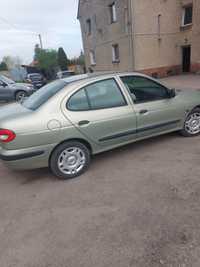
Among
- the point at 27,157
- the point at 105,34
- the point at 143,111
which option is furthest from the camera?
the point at 105,34

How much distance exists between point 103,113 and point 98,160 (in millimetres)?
986

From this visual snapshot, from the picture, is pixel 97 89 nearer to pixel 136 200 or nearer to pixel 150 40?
pixel 136 200

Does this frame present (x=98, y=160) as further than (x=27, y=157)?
Yes

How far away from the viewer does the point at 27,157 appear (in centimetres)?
289

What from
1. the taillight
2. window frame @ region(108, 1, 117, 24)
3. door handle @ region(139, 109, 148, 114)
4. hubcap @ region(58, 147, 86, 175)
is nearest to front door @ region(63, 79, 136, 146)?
door handle @ region(139, 109, 148, 114)

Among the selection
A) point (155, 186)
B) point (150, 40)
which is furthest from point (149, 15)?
point (155, 186)

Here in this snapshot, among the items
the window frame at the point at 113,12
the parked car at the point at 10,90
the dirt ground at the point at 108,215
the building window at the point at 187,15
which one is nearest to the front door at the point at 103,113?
the dirt ground at the point at 108,215

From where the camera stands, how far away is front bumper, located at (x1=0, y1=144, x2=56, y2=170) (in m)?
2.83

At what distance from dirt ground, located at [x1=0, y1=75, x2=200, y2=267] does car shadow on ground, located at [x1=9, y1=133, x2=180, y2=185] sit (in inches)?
0.8

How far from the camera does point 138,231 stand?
2.14m

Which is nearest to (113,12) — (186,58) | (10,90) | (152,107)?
(186,58)

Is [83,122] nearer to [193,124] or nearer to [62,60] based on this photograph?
[193,124]

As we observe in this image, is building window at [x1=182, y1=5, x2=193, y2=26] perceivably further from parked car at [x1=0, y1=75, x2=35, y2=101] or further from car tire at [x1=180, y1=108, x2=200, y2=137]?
car tire at [x1=180, y1=108, x2=200, y2=137]

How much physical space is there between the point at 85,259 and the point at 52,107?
197cm
